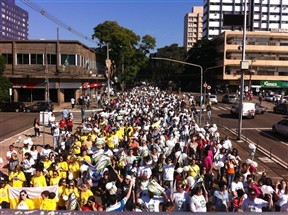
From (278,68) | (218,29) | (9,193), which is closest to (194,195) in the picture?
(9,193)

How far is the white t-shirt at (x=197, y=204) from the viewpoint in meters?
7.29

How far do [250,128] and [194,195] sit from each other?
21.2m

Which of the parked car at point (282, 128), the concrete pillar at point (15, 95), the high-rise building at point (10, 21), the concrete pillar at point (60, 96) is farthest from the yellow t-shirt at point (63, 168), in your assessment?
the high-rise building at point (10, 21)

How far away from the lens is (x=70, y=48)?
47.2 metres

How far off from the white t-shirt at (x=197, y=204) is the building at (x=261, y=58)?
227ft

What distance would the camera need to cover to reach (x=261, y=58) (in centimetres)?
7494

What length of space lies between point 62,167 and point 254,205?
17.7 ft

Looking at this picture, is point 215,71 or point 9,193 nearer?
point 9,193

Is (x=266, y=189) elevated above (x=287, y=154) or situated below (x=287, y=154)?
above

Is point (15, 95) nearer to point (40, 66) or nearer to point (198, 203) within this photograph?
point (40, 66)

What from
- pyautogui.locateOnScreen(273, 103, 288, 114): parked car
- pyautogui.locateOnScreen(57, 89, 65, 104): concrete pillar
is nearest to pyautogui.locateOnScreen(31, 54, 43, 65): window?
pyautogui.locateOnScreen(57, 89, 65, 104): concrete pillar

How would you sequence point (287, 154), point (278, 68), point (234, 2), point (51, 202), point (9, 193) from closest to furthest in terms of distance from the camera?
point (51, 202)
point (9, 193)
point (287, 154)
point (278, 68)
point (234, 2)

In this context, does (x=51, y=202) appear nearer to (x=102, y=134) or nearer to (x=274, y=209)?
(x=274, y=209)

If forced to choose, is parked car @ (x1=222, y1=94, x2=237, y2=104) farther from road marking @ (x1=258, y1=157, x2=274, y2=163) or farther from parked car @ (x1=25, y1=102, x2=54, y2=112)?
road marking @ (x1=258, y1=157, x2=274, y2=163)
